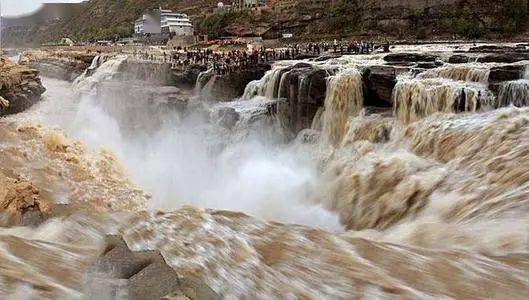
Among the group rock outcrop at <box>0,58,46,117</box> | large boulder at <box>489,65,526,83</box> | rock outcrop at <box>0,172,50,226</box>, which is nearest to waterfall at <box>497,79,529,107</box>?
large boulder at <box>489,65,526,83</box>

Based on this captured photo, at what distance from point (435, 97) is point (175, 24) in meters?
54.2

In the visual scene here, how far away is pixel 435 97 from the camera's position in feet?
35.9

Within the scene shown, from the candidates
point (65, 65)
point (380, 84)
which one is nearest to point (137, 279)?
point (380, 84)

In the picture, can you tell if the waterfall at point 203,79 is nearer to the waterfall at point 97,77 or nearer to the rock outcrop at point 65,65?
the waterfall at point 97,77

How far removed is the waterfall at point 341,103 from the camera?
12.9 m

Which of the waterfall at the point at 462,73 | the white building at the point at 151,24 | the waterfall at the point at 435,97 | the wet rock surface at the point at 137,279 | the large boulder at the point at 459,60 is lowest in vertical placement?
the wet rock surface at the point at 137,279

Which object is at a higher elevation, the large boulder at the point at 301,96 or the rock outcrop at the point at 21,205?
the large boulder at the point at 301,96

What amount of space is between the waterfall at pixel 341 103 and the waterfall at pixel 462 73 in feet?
5.57

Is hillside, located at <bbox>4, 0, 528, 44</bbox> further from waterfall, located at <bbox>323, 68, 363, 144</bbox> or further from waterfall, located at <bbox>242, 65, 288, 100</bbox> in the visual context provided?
waterfall, located at <bbox>323, 68, 363, 144</bbox>

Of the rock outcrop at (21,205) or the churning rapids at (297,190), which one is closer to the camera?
the churning rapids at (297,190)

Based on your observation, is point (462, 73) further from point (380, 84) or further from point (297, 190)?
point (297, 190)

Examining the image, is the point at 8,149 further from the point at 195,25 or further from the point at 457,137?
the point at 195,25

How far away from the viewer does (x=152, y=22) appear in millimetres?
64250

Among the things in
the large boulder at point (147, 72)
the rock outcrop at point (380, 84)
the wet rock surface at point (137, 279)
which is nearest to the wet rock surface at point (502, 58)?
the rock outcrop at point (380, 84)
